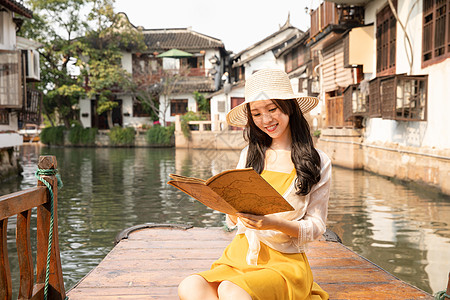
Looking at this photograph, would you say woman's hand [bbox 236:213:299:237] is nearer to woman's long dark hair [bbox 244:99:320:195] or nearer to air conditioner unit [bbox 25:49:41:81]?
woman's long dark hair [bbox 244:99:320:195]

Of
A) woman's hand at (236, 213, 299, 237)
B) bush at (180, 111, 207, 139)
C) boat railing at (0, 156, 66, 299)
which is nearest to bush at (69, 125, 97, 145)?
bush at (180, 111, 207, 139)

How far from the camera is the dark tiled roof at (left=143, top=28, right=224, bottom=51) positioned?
29.2 meters

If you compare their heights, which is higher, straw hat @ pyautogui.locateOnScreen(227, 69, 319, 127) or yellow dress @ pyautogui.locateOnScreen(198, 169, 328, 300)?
straw hat @ pyautogui.locateOnScreen(227, 69, 319, 127)

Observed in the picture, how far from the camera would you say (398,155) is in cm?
1095

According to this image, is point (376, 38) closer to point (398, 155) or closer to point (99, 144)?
point (398, 155)

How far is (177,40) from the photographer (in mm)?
29891

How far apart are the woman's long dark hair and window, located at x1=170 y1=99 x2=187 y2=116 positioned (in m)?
27.0

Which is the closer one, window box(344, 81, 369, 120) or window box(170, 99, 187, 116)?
window box(344, 81, 369, 120)

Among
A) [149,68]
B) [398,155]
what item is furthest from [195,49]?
[398,155]

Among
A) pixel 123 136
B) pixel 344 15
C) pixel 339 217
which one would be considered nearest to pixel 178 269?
pixel 339 217

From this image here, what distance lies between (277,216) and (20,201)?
125 centimetres

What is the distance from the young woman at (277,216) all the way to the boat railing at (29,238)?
34.4 inches

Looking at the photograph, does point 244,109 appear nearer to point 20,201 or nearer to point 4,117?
point 20,201

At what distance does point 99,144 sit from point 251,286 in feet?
86.4
